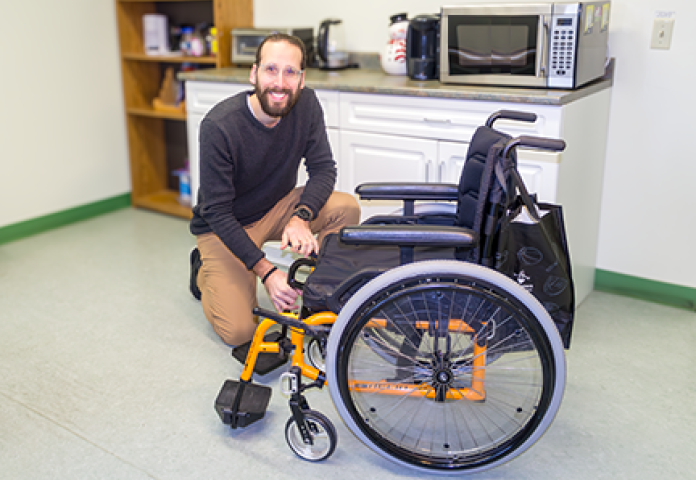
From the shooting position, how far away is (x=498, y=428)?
5.49 ft

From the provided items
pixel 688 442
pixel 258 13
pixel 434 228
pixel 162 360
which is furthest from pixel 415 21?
pixel 688 442

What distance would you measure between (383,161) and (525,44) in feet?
2.17

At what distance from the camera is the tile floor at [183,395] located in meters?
1.61

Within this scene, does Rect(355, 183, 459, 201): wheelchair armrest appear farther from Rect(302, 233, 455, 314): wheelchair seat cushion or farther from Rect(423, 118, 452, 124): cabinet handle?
Rect(423, 118, 452, 124): cabinet handle

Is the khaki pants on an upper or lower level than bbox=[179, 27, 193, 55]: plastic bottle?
lower

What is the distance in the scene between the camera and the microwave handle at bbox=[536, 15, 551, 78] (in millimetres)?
2162

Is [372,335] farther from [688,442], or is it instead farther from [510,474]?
[688,442]

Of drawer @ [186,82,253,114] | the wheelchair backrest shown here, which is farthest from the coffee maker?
the wheelchair backrest

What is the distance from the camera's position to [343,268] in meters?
1.70

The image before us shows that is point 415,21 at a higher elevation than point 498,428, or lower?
higher

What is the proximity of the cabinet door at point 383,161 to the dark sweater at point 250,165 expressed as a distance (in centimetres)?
41

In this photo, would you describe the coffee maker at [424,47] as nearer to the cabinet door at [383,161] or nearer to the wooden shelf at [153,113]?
the cabinet door at [383,161]

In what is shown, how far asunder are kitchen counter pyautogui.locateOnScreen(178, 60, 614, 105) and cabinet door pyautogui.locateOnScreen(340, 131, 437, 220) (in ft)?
0.59

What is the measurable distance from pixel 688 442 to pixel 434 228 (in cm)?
92
